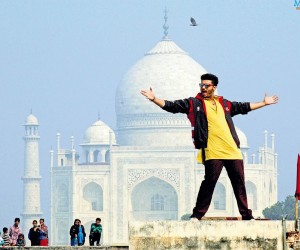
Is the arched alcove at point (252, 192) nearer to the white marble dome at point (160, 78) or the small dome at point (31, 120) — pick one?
the white marble dome at point (160, 78)

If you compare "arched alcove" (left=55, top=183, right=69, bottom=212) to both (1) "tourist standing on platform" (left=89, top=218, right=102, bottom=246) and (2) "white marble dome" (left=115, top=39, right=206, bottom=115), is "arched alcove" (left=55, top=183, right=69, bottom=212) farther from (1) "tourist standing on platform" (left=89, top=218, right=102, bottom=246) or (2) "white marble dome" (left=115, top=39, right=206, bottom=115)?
(1) "tourist standing on platform" (left=89, top=218, right=102, bottom=246)

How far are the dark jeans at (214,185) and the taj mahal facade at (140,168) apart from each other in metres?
63.3

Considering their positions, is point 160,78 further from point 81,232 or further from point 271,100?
point 271,100

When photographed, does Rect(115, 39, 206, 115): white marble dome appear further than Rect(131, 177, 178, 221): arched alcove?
Yes

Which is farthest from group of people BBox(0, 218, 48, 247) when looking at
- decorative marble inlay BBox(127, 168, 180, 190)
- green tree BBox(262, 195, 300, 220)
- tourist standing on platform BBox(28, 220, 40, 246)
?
decorative marble inlay BBox(127, 168, 180, 190)

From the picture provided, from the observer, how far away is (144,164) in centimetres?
7356

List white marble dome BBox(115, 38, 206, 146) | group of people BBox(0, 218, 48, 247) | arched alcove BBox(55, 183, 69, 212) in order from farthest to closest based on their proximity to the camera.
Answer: white marble dome BBox(115, 38, 206, 146) < arched alcove BBox(55, 183, 69, 212) < group of people BBox(0, 218, 48, 247)

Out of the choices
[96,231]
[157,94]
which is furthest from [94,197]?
[96,231]

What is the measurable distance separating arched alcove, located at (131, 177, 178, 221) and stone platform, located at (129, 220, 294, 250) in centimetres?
6748

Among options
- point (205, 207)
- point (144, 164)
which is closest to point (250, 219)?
point (205, 207)

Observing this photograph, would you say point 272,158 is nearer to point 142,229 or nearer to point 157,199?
point 157,199

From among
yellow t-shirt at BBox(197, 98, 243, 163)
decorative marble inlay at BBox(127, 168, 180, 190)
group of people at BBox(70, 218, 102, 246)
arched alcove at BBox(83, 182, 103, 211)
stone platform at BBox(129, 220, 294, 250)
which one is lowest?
stone platform at BBox(129, 220, 294, 250)

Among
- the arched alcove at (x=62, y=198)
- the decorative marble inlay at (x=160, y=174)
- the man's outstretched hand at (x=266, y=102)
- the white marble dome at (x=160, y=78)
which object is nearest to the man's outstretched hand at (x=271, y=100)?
the man's outstretched hand at (x=266, y=102)

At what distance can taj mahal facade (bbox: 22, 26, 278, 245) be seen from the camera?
241 feet
